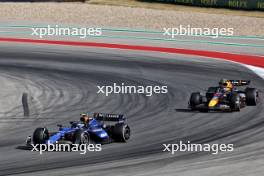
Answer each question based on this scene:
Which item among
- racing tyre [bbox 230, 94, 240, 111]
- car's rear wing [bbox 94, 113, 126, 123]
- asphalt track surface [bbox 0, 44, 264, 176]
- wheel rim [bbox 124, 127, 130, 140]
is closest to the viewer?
asphalt track surface [bbox 0, 44, 264, 176]

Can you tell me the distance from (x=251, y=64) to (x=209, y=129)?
1359 cm

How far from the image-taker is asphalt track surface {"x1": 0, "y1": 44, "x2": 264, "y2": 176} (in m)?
15.7

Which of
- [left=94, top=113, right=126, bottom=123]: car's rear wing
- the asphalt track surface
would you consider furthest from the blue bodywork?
the asphalt track surface

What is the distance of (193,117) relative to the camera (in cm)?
2100

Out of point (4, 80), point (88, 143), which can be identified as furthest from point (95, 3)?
point (88, 143)

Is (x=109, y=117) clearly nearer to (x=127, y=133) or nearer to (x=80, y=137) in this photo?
(x=127, y=133)

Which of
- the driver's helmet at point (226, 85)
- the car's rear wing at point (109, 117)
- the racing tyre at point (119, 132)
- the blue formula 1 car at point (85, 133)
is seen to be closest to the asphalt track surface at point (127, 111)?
the racing tyre at point (119, 132)

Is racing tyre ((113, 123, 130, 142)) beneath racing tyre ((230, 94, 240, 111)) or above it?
beneath

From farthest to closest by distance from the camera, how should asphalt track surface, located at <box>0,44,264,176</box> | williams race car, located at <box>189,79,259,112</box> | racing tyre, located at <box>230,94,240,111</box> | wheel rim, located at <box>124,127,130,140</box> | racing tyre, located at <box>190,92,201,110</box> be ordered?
1. racing tyre, located at <box>190,92,201,110</box>
2. williams race car, located at <box>189,79,259,112</box>
3. racing tyre, located at <box>230,94,240,111</box>
4. wheel rim, located at <box>124,127,130,140</box>
5. asphalt track surface, located at <box>0,44,264,176</box>

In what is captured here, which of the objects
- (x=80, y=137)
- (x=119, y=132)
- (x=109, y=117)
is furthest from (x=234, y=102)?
(x=80, y=137)

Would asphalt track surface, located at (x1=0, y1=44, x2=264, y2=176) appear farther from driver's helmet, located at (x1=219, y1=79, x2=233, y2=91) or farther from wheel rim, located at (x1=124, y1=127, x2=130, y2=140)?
driver's helmet, located at (x1=219, y1=79, x2=233, y2=91)

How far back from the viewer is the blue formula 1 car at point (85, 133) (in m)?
17.0

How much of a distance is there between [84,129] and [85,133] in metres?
0.29

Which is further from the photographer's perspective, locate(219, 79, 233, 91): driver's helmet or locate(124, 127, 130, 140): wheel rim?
locate(219, 79, 233, 91): driver's helmet
